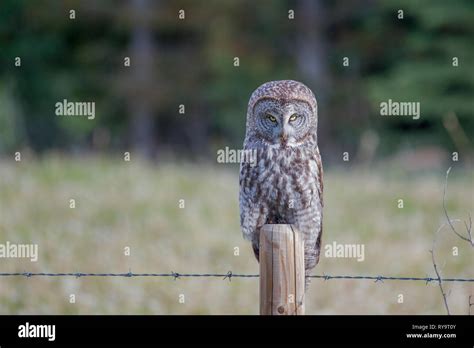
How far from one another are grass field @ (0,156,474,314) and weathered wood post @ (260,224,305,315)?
280 cm

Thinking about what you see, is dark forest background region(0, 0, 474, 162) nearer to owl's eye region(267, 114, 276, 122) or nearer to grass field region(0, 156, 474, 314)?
grass field region(0, 156, 474, 314)

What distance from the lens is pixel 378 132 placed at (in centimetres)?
2195

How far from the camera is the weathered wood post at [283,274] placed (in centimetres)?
412

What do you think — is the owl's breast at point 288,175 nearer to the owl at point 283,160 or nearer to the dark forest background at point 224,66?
the owl at point 283,160

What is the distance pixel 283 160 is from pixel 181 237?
151 inches

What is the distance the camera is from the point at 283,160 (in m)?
5.70

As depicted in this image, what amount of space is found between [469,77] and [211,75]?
21.9ft

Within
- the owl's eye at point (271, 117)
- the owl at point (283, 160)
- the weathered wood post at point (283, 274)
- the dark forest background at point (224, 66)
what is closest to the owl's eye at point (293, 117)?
the owl at point (283, 160)

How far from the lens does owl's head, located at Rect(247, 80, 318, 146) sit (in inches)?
219

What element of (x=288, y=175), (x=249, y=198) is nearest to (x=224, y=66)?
(x=249, y=198)

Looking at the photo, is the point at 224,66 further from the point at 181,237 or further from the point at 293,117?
the point at 293,117

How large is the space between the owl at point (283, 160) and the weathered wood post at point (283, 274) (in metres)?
1.57

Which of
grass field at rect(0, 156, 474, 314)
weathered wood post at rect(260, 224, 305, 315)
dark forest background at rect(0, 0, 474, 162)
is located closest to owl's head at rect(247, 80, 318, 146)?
weathered wood post at rect(260, 224, 305, 315)
